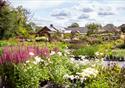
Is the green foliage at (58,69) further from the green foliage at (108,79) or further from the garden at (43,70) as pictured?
the green foliage at (108,79)

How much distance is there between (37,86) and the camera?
9.07 metres

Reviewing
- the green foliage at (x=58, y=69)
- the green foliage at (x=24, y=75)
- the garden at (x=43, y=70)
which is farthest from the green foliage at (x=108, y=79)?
the green foliage at (x=24, y=75)

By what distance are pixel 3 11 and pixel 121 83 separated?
33.7 m

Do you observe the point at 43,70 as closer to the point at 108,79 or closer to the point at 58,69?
the point at 58,69

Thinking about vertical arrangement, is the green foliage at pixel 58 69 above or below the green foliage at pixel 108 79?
below

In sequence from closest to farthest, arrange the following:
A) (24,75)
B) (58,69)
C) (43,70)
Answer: (24,75), (43,70), (58,69)

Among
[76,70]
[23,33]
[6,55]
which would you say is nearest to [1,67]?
[6,55]

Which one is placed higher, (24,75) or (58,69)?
(24,75)

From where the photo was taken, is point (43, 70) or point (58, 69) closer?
point (43, 70)

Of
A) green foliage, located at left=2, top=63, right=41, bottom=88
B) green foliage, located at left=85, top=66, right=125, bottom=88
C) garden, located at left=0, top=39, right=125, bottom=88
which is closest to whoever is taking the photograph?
green foliage, located at left=85, top=66, right=125, bottom=88

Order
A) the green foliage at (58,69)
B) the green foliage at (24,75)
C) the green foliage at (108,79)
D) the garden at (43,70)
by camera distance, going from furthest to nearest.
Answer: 1. the green foliage at (58,69)
2. the green foliage at (24,75)
3. the garden at (43,70)
4. the green foliage at (108,79)

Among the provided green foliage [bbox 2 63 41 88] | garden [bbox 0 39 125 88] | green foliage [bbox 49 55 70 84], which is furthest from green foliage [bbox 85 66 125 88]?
green foliage [bbox 2 63 41 88]

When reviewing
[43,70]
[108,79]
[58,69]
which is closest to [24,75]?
[43,70]

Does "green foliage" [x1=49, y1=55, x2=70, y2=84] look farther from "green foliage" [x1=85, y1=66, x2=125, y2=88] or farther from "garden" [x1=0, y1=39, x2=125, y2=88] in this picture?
"green foliage" [x1=85, y1=66, x2=125, y2=88]
